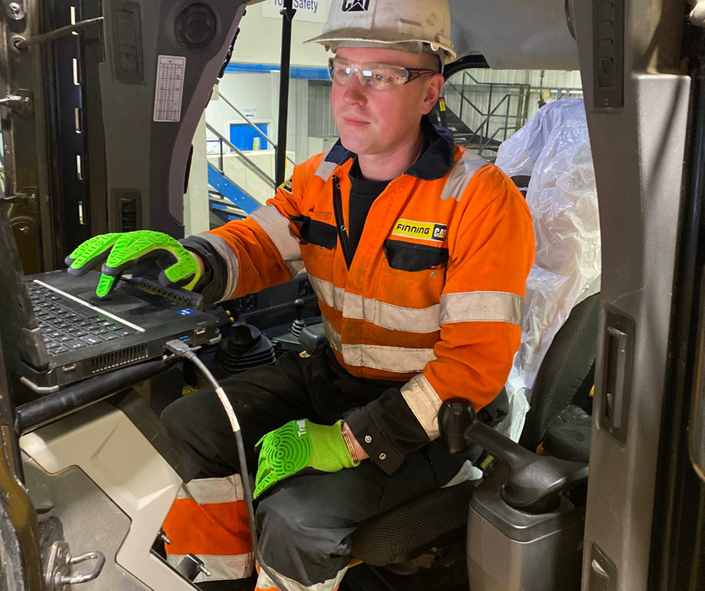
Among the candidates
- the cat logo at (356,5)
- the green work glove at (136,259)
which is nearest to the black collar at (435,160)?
the cat logo at (356,5)

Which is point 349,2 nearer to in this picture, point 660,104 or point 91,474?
point 660,104

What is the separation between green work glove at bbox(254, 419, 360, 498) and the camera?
148 cm

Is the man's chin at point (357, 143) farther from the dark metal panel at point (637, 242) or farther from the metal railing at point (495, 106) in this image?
the metal railing at point (495, 106)

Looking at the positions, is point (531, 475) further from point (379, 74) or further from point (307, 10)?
point (307, 10)

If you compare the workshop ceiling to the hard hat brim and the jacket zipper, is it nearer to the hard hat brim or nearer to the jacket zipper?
the hard hat brim

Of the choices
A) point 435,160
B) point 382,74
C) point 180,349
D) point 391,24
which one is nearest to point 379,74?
point 382,74

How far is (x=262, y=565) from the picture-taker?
4.69 ft

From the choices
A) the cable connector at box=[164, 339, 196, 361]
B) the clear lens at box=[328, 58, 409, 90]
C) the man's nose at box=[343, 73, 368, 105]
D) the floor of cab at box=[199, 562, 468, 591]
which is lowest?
the floor of cab at box=[199, 562, 468, 591]

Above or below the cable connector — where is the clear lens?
above

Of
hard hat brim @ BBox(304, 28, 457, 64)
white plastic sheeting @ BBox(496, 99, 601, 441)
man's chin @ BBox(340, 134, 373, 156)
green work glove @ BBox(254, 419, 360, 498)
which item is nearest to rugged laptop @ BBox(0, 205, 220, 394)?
green work glove @ BBox(254, 419, 360, 498)

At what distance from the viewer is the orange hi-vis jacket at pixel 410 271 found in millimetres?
1496

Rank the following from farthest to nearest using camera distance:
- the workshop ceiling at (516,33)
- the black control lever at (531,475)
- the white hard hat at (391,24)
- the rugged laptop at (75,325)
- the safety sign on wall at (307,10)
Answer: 1. the safety sign on wall at (307,10)
2. the workshop ceiling at (516,33)
3. the white hard hat at (391,24)
4. the black control lever at (531,475)
5. the rugged laptop at (75,325)

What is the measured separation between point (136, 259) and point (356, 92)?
696mm

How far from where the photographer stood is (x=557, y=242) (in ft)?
6.51
